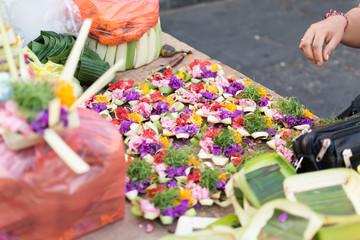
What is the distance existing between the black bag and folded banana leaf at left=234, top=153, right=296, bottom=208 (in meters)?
0.08

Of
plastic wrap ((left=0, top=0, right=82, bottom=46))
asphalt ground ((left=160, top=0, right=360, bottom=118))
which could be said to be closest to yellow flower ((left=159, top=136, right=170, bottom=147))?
plastic wrap ((left=0, top=0, right=82, bottom=46))

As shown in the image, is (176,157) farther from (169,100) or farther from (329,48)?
(329,48)

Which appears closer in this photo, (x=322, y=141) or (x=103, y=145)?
(x=103, y=145)

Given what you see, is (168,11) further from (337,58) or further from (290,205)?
(290,205)

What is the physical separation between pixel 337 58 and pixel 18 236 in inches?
142

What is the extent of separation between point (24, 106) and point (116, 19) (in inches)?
39.9

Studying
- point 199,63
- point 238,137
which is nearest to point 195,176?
point 238,137

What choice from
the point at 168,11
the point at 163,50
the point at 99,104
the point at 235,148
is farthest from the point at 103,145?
the point at 168,11

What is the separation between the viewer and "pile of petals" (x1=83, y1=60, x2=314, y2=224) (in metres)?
1.14

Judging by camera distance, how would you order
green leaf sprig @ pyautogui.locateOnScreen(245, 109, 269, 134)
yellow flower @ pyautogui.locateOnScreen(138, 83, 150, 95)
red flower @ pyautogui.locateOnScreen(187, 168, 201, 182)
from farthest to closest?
yellow flower @ pyautogui.locateOnScreen(138, 83, 150, 95) → green leaf sprig @ pyautogui.locateOnScreen(245, 109, 269, 134) → red flower @ pyautogui.locateOnScreen(187, 168, 201, 182)

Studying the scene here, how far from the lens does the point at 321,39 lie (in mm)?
1326

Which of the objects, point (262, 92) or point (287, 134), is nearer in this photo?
point (287, 134)

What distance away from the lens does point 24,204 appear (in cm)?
84

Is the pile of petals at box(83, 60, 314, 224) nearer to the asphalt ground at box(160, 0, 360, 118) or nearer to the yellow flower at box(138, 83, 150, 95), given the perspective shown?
the yellow flower at box(138, 83, 150, 95)
